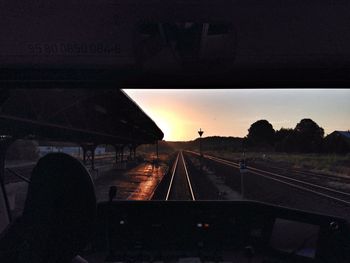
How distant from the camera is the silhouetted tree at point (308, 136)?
63.1 meters

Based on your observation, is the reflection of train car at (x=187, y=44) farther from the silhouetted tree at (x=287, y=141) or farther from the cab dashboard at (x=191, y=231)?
the silhouetted tree at (x=287, y=141)

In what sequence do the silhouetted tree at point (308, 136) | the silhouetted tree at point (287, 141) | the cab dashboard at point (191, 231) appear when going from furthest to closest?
the silhouetted tree at point (287, 141), the silhouetted tree at point (308, 136), the cab dashboard at point (191, 231)

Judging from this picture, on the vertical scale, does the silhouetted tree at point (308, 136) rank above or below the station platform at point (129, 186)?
above

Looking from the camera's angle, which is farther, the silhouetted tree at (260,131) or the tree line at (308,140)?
the tree line at (308,140)

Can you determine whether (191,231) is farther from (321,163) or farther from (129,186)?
(321,163)

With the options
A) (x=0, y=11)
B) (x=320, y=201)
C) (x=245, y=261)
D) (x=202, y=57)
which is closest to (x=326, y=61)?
(x=202, y=57)

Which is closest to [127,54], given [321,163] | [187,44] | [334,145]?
[187,44]

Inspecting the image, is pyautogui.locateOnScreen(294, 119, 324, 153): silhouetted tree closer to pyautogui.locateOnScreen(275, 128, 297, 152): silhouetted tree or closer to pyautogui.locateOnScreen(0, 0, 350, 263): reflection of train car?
pyautogui.locateOnScreen(275, 128, 297, 152): silhouetted tree

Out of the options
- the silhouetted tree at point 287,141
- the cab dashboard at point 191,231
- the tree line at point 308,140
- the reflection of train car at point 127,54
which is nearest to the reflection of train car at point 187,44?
the reflection of train car at point 127,54

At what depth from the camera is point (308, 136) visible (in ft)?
216

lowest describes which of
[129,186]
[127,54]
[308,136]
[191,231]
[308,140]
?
[129,186]

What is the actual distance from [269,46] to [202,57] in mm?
374

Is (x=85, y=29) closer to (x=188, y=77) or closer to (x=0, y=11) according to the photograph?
(x=0, y=11)

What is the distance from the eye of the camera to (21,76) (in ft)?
7.85
